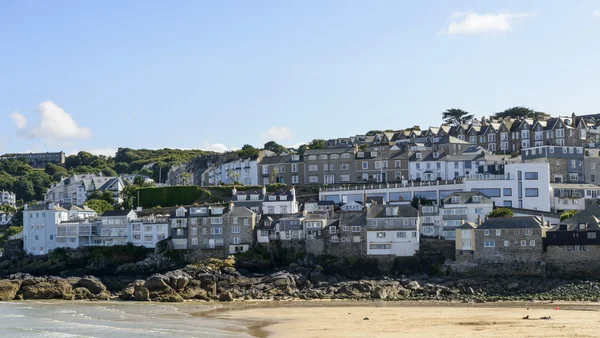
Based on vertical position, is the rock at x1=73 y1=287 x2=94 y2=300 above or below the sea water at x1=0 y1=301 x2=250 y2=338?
above

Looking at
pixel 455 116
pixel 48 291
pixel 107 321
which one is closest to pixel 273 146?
pixel 455 116

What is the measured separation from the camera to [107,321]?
44.6 m

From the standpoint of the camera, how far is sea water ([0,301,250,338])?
40.2m

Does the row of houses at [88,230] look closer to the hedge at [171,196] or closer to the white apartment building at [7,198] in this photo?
the hedge at [171,196]

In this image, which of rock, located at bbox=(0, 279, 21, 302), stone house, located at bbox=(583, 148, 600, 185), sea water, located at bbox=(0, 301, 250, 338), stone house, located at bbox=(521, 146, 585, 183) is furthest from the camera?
stone house, located at bbox=(583, 148, 600, 185)

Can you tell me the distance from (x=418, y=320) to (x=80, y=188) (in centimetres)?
6255

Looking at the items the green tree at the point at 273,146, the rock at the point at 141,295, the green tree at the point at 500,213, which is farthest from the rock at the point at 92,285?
the green tree at the point at 273,146

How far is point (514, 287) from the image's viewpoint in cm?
5344

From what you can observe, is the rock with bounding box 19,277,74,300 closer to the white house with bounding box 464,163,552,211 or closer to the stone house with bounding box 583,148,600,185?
the white house with bounding box 464,163,552,211

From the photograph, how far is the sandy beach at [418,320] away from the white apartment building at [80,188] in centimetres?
4730

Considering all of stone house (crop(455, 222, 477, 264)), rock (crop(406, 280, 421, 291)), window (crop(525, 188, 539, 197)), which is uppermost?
window (crop(525, 188, 539, 197))

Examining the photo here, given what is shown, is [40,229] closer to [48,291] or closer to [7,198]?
[48,291]

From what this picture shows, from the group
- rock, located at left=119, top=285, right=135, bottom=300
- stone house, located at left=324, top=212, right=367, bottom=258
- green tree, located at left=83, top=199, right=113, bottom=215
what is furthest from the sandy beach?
green tree, located at left=83, top=199, right=113, bottom=215

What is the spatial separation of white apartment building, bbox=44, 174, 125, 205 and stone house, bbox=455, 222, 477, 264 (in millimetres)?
43398
